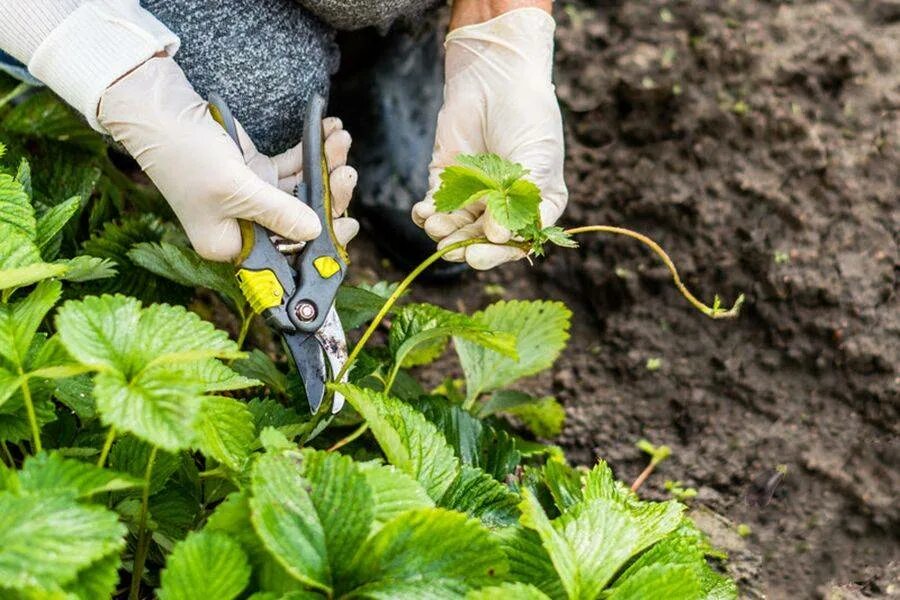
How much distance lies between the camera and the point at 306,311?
1.19 m

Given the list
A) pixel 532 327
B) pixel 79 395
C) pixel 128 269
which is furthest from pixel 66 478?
pixel 532 327

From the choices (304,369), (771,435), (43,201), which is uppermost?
(43,201)

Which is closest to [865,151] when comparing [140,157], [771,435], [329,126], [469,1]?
[771,435]

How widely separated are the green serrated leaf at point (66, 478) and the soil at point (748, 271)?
0.93m

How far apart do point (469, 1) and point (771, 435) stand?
90cm

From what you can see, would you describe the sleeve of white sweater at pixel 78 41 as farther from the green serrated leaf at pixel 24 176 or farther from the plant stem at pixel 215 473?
the plant stem at pixel 215 473

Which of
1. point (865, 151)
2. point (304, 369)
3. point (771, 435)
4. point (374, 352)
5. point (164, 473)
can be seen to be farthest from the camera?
point (865, 151)

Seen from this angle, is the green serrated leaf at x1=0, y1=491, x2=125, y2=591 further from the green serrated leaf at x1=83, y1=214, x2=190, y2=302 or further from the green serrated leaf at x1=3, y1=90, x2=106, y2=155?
the green serrated leaf at x1=3, y1=90, x2=106, y2=155

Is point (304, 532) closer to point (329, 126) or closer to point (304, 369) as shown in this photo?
point (304, 369)

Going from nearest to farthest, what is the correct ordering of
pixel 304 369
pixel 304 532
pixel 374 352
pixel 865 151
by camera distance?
pixel 304 532, pixel 304 369, pixel 374 352, pixel 865 151

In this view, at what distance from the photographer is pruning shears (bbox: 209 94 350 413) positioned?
3.91 feet

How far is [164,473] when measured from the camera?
96 cm

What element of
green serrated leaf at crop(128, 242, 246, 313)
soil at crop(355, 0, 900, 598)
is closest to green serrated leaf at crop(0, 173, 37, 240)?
green serrated leaf at crop(128, 242, 246, 313)

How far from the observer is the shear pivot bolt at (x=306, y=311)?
1.19 m
